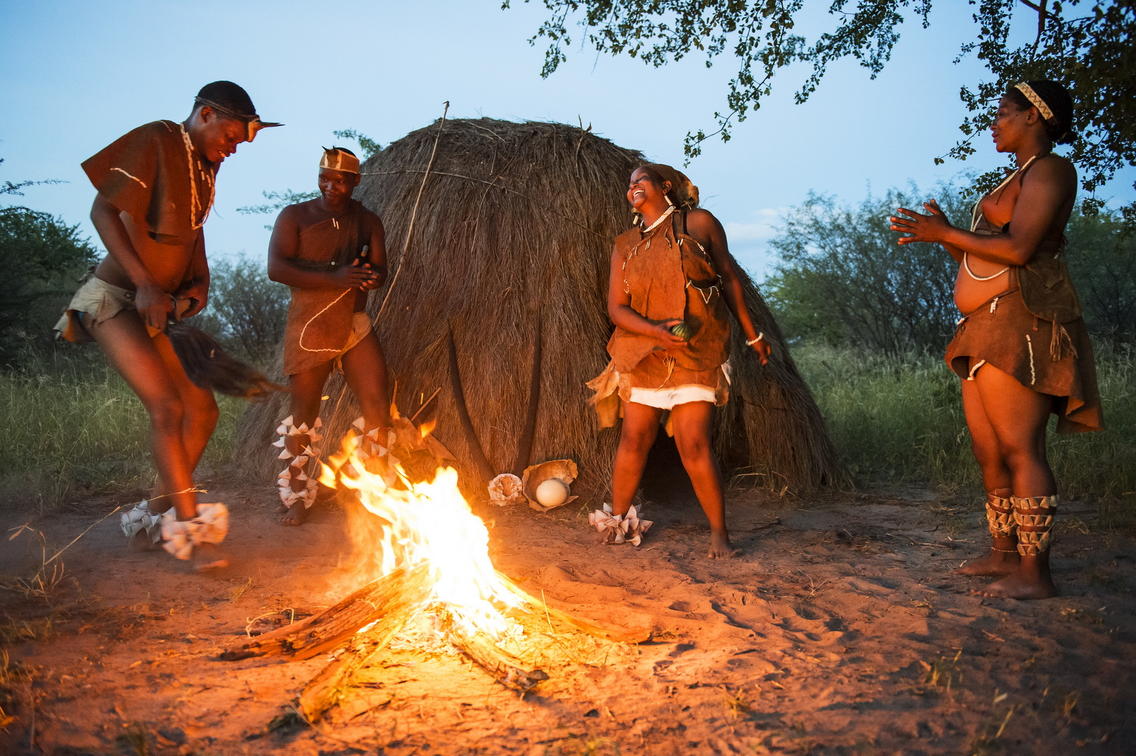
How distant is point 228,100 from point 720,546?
2.77 meters

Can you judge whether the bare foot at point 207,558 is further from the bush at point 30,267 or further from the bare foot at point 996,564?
the bush at point 30,267

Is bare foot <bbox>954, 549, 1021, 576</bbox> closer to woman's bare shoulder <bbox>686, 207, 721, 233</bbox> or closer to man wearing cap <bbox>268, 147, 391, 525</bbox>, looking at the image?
woman's bare shoulder <bbox>686, 207, 721, 233</bbox>

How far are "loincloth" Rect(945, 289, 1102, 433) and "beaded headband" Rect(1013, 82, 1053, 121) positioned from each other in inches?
24.3

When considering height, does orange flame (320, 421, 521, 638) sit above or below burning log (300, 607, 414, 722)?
above

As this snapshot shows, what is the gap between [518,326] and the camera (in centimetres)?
523

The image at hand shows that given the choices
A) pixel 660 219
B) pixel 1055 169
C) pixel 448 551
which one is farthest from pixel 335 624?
pixel 1055 169

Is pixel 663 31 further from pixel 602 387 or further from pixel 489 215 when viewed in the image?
pixel 602 387

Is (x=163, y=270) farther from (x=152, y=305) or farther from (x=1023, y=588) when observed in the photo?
(x=1023, y=588)

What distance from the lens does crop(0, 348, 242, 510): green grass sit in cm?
515

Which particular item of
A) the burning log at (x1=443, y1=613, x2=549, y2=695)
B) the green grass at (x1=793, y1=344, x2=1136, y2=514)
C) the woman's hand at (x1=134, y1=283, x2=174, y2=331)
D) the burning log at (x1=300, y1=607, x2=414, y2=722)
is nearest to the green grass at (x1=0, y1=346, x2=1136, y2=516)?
the green grass at (x1=793, y1=344, x2=1136, y2=514)

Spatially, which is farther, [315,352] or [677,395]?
[315,352]

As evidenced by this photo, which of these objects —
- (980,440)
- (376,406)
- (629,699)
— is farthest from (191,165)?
(980,440)

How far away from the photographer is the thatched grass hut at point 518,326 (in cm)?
512

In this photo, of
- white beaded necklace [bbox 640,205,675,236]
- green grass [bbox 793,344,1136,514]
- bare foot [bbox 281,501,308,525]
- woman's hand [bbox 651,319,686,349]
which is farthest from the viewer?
green grass [bbox 793,344,1136,514]
